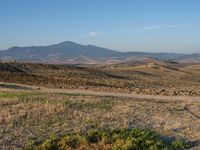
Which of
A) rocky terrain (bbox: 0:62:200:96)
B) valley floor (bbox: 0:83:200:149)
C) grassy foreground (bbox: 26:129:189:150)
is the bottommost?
rocky terrain (bbox: 0:62:200:96)

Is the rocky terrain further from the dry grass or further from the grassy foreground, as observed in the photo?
the grassy foreground

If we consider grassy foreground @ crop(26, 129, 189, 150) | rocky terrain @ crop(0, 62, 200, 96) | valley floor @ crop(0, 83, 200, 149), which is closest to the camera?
grassy foreground @ crop(26, 129, 189, 150)

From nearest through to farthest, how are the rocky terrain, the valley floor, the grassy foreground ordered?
the grassy foreground < the valley floor < the rocky terrain

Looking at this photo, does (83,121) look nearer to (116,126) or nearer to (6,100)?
(116,126)

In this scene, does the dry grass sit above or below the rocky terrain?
above

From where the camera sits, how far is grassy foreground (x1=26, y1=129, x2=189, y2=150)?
13320 millimetres

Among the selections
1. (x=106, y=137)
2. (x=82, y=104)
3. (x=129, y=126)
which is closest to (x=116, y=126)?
(x=129, y=126)

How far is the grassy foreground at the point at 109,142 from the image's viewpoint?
13.3 meters

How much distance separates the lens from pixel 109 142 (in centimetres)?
1366

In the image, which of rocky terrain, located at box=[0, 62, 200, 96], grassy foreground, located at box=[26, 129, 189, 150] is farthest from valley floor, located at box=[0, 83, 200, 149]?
rocky terrain, located at box=[0, 62, 200, 96]

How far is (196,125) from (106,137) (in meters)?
3.74

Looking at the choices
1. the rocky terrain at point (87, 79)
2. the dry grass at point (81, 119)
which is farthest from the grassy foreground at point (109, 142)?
the rocky terrain at point (87, 79)

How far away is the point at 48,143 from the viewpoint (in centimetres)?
1341

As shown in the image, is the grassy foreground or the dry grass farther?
the dry grass
